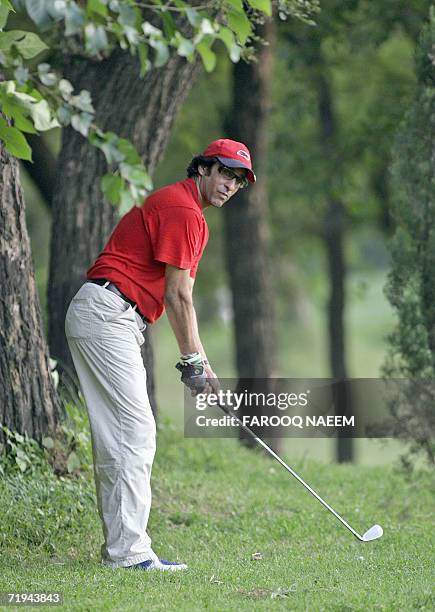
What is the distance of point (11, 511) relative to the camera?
264 inches

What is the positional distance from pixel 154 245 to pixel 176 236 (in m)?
0.13

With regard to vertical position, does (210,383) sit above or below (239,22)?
below

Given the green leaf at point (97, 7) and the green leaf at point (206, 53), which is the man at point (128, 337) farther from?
the green leaf at point (97, 7)

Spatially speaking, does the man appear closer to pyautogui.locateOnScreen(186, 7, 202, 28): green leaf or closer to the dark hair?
the dark hair

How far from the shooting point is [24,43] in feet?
16.1

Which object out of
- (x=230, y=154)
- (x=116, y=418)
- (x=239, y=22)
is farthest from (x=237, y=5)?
(x=116, y=418)

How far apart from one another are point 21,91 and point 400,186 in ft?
14.9

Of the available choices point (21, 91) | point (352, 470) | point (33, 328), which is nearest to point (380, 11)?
point (352, 470)

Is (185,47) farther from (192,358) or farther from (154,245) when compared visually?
(192,358)

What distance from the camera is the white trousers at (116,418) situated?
19.7 ft

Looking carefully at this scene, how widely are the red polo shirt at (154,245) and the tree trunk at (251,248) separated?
6799 mm

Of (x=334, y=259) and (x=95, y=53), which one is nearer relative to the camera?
(x=95, y=53)

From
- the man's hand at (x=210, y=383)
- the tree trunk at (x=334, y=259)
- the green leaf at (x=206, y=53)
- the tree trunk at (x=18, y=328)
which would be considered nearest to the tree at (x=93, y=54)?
the green leaf at (x=206, y=53)

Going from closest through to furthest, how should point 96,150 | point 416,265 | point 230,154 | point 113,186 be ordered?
1. point 113,186
2. point 230,154
3. point 416,265
4. point 96,150
